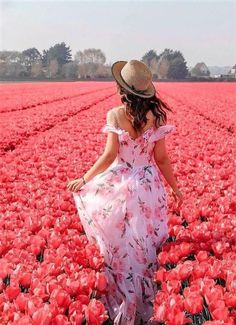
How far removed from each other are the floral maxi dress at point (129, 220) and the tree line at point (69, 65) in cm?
7750

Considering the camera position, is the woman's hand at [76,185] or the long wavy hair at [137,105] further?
the woman's hand at [76,185]

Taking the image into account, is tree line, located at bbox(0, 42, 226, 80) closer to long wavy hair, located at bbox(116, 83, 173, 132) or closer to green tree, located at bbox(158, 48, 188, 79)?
green tree, located at bbox(158, 48, 188, 79)

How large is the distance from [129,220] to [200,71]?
112 m

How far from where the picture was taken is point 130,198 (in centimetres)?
329

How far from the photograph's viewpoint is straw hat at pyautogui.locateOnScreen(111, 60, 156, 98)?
323cm

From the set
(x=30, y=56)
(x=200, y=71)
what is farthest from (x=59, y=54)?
(x=200, y=71)

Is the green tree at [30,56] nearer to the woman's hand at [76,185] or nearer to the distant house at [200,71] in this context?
the distant house at [200,71]

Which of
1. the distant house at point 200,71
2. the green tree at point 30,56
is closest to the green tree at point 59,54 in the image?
Result: the green tree at point 30,56

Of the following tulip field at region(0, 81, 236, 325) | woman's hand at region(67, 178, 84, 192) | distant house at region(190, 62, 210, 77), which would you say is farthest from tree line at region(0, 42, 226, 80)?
woman's hand at region(67, 178, 84, 192)

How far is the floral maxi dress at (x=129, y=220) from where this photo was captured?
319 cm

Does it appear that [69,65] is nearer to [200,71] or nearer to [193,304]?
[200,71]

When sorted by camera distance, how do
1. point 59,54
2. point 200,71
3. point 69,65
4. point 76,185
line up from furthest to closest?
1. point 200,71
2. point 59,54
3. point 69,65
4. point 76,185

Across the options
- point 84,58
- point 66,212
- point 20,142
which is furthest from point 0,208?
point 84,58

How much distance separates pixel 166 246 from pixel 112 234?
0.36 m
